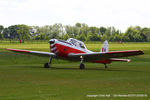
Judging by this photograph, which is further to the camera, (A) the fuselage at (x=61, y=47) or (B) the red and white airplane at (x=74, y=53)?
(A) the fuselage at (x=61, y=47)

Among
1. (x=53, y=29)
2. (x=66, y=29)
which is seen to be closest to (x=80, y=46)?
(x=53, y=29)

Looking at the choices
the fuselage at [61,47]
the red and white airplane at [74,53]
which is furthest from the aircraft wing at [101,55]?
the fuselage at [61,47]

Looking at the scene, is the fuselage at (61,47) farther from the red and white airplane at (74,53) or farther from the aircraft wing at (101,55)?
the aircraft wing at (101,55)

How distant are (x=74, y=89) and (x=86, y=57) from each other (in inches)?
469

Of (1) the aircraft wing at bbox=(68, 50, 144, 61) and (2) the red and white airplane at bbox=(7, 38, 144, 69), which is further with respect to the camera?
(2) the red and white airplane at bbox=(7, 38, 144, 69)

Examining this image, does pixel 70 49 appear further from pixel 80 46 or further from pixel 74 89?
pixel 74 89

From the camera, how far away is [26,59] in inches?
1350

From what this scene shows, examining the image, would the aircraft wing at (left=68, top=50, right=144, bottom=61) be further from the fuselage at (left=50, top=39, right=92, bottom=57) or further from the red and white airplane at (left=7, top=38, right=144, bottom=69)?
the fuselage at (left=50, top=39, right=92, bottom=57)

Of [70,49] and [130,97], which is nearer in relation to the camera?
[130,97]

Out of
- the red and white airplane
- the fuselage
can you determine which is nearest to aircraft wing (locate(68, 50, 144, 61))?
the red and white airplane

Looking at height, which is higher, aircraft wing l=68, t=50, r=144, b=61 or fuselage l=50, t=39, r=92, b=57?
fuselage l=50, t=39, r=92, b=57

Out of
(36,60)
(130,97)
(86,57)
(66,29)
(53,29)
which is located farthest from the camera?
(66,29)

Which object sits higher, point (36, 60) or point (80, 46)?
point (80, 46)

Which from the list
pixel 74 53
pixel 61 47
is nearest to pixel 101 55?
pixel 74 53
